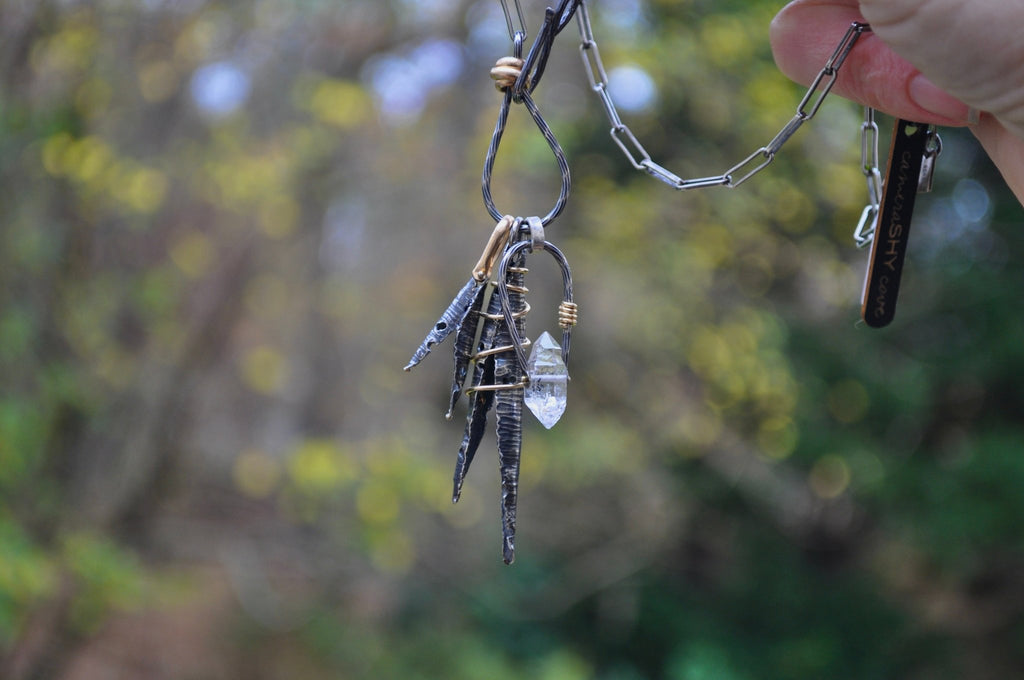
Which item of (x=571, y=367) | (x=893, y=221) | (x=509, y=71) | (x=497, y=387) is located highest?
(x=509, y=71)

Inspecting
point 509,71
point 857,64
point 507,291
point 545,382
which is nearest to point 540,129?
point 509,71

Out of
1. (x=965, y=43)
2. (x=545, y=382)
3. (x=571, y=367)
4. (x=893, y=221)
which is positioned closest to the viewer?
(x=965, y=43)

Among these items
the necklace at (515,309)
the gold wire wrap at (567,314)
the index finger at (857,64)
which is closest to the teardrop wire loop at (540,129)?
the necklace at (515,309)

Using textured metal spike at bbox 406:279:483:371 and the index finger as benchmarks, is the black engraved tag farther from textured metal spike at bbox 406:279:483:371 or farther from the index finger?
textured metal spike at bbox 406:279:483:371

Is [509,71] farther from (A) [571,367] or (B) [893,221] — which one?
(A) [571,367]

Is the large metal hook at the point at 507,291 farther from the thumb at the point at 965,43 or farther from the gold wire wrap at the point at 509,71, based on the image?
the thumb at the point at 965,43
